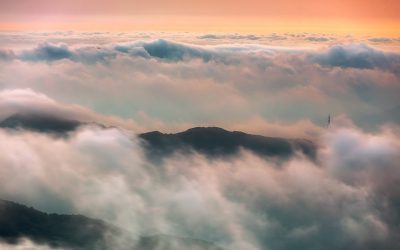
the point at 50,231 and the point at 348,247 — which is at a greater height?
the point at 348,247

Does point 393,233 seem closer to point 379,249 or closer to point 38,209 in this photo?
point 379,249

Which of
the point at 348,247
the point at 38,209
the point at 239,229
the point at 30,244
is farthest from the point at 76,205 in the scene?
the point at 348,247

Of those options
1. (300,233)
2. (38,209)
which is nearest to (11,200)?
(38,209)

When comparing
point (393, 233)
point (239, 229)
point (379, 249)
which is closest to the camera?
point (379, 249)

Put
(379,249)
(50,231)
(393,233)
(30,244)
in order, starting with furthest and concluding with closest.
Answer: (393,233)
(379,249)
(50,231)
(30,244)

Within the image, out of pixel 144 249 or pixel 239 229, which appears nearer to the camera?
pixel 144 249

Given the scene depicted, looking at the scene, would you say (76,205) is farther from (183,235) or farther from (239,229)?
(239,229)
